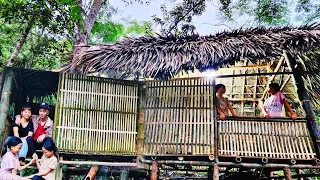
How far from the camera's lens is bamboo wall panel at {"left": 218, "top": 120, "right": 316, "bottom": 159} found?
5254 mm

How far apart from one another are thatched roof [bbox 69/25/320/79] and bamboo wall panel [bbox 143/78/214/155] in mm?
470

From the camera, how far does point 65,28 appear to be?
8656mm

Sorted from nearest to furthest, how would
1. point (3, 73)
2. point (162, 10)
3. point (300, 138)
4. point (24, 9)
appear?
point (300, 138), point (3, 73), point (24, 9), point (162, 10)

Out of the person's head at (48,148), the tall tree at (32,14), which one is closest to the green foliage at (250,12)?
the tall tree at (32,14)

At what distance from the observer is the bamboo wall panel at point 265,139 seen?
17.2ft

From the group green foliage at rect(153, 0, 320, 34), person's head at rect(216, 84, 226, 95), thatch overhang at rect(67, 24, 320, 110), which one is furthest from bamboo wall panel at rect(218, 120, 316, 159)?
green foliage at rect(153, 0, 320, 34)

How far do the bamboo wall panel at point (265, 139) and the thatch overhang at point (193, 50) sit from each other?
1215 millimetres

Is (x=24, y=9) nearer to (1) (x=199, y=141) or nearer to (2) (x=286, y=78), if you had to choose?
(1) (x=199, y=141)

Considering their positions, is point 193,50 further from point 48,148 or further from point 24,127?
point 24,127

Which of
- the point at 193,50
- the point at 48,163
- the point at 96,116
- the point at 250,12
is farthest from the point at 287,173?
the point at 250,12

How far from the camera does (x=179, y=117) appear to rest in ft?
18.7

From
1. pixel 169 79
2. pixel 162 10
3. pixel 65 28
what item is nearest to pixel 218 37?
pixel 169 79

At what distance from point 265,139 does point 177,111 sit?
66.3 inches

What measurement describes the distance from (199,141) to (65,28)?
215 inches
